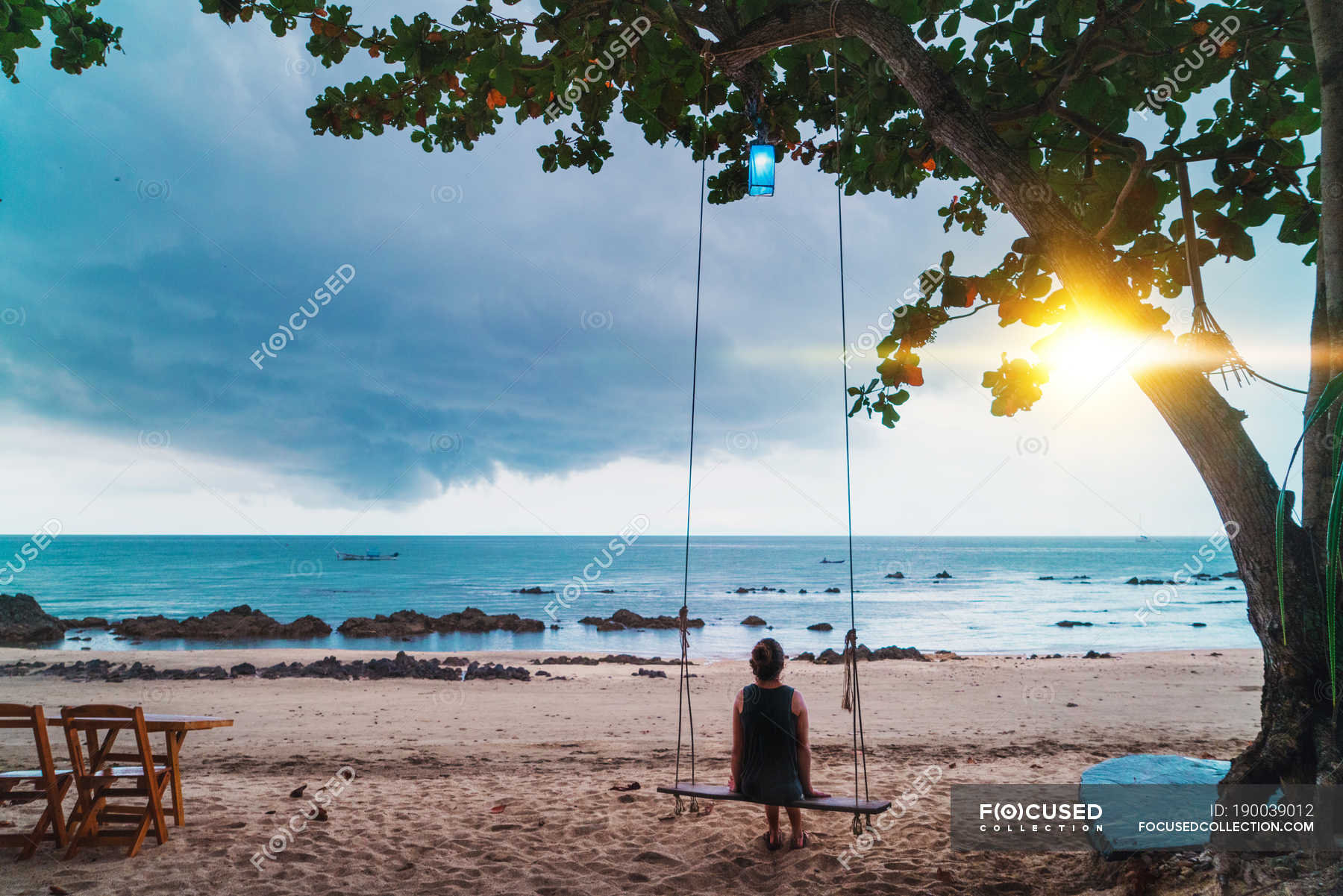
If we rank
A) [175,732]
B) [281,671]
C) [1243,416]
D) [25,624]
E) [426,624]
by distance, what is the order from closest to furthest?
[1243,416]
[175,732]
[281,671]
[25,624]
[426,624]

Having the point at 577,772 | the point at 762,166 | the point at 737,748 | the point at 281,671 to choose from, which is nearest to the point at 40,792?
the point at 577,772

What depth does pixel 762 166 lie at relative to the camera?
4438mm

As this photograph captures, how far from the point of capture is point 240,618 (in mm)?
25625

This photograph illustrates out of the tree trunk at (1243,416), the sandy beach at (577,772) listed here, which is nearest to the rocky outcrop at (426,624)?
the sandy beach at (577,772)

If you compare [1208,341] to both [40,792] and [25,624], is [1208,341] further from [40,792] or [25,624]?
[25,624]

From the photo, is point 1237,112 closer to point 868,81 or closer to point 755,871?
point 868,81

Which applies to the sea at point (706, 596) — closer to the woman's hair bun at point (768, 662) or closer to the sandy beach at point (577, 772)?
the sandy beach at point (577, 772)

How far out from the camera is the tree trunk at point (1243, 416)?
123 inches

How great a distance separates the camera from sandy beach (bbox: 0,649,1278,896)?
384 cm

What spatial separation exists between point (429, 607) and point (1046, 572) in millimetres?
56137

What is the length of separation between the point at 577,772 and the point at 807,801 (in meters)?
3.10

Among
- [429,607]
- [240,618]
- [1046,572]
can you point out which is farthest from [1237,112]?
[1046,572]

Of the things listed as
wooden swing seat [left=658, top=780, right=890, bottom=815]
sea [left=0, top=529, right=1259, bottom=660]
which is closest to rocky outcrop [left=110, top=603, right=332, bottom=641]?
sea [left=0, top=529, right=1259, bottom=660]

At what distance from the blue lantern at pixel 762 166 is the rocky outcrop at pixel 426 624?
974 inches
